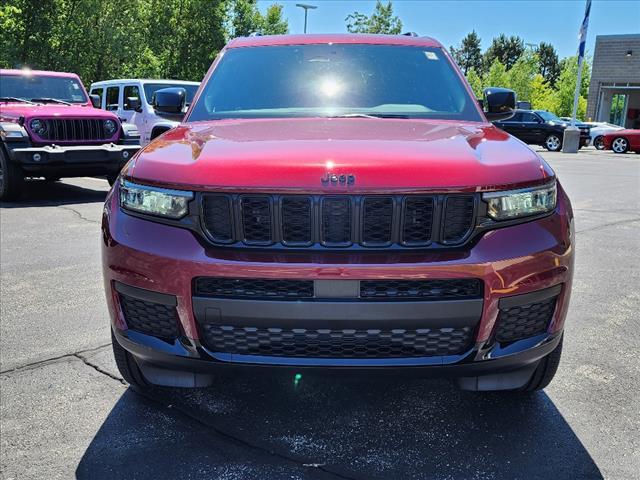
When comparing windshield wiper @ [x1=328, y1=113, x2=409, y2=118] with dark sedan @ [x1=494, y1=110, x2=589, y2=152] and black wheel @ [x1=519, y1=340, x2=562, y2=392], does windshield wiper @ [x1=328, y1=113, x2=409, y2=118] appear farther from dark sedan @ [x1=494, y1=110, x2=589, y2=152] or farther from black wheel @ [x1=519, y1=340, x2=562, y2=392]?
dark sedan @ [x1=494, y1=110, x2=589, y2=152]

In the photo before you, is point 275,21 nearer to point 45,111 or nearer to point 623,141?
point 623,141

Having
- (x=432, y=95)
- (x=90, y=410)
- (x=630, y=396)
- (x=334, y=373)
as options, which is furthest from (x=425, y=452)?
(x=432, y=95)

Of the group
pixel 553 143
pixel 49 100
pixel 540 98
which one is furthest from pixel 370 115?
pixel 540 98

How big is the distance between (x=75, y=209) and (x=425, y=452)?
7110 mm

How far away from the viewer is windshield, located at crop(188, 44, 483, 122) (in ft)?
11.0

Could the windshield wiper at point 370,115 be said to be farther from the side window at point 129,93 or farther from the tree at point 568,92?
the tree at point 568,92

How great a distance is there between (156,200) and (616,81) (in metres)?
41.7

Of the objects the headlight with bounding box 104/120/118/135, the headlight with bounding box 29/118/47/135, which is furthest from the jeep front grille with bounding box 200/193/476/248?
the headlight with bounding box 104/120/118/135

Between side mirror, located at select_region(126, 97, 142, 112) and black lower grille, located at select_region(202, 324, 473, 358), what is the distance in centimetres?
1090

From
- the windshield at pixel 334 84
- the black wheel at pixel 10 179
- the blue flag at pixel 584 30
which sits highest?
the blue flag at pixel 584 30

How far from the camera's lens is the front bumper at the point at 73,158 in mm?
8680

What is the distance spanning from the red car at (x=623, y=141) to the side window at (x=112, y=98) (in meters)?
20.1

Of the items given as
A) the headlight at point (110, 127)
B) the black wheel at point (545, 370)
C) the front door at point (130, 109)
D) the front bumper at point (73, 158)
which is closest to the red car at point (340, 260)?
the black wheel at point (545, 370)

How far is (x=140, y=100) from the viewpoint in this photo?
42.9ft
